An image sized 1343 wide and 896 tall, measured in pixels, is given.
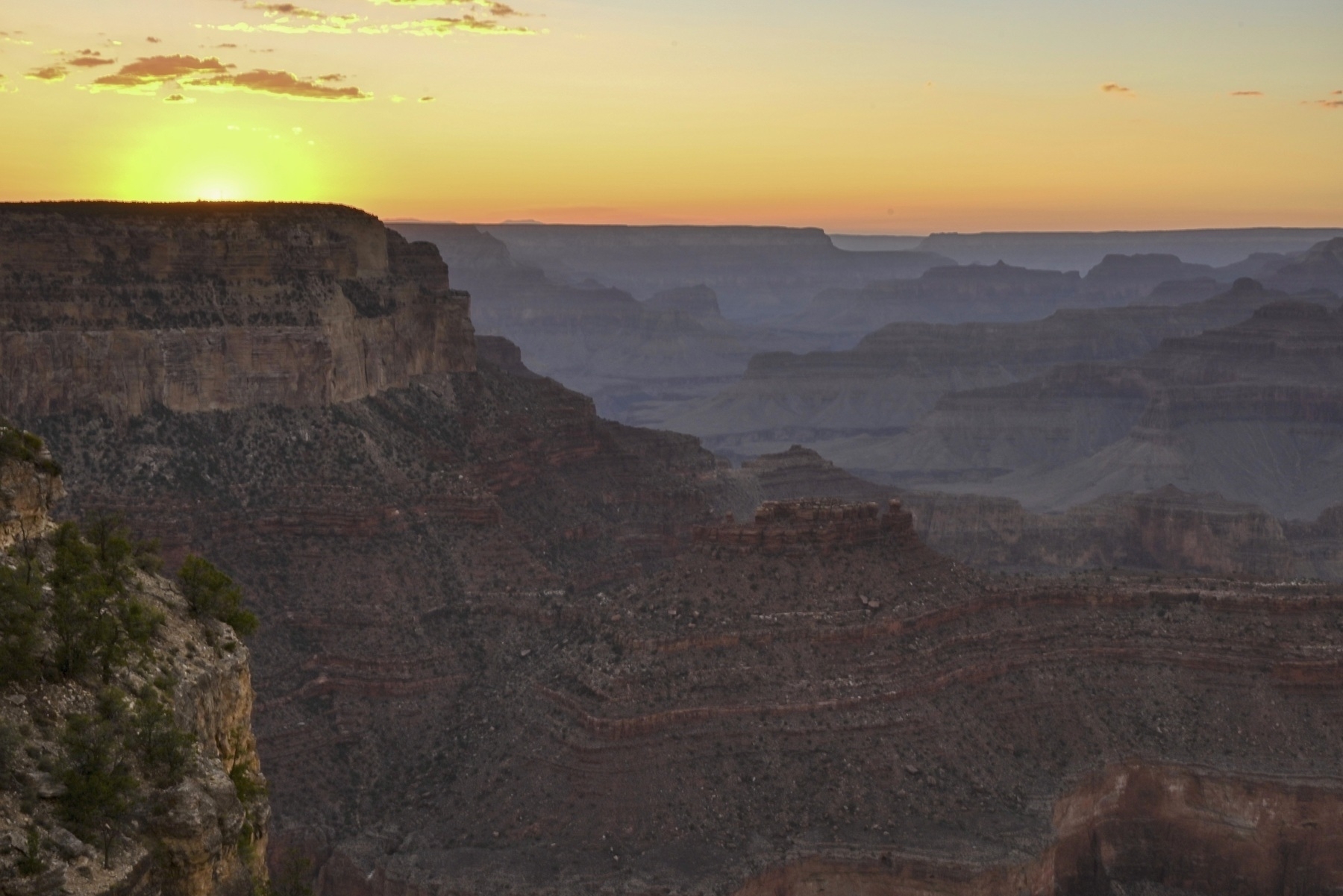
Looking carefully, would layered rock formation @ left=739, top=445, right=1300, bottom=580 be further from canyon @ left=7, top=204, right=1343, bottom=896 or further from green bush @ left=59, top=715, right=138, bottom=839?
green bush @ left=59, top=715, right=138, bottom=839

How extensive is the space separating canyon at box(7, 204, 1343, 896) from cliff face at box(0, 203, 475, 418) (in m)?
0.16

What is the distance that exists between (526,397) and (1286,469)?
3954 inches

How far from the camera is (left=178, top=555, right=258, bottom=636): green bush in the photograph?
2700 centimetres

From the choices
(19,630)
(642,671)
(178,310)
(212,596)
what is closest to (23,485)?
(19,630)

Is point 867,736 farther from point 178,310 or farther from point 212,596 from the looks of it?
point 178,310

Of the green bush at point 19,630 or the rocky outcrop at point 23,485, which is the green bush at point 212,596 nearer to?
the rocky outcrop at point 23,485

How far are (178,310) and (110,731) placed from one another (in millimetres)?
52481

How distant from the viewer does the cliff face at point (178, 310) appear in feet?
217

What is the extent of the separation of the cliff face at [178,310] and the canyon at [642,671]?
0.16 metres

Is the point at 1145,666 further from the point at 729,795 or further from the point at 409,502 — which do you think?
the point at 409,502

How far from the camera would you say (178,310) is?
6950cm

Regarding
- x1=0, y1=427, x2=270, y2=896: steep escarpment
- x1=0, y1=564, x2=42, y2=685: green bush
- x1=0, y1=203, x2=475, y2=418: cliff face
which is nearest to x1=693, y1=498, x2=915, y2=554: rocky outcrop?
x1=0, y1=203, x2=475, y2=418: cliff face

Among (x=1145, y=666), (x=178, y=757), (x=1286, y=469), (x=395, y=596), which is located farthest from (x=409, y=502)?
(x=1286, y=469)

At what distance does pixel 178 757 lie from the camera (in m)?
20.7
